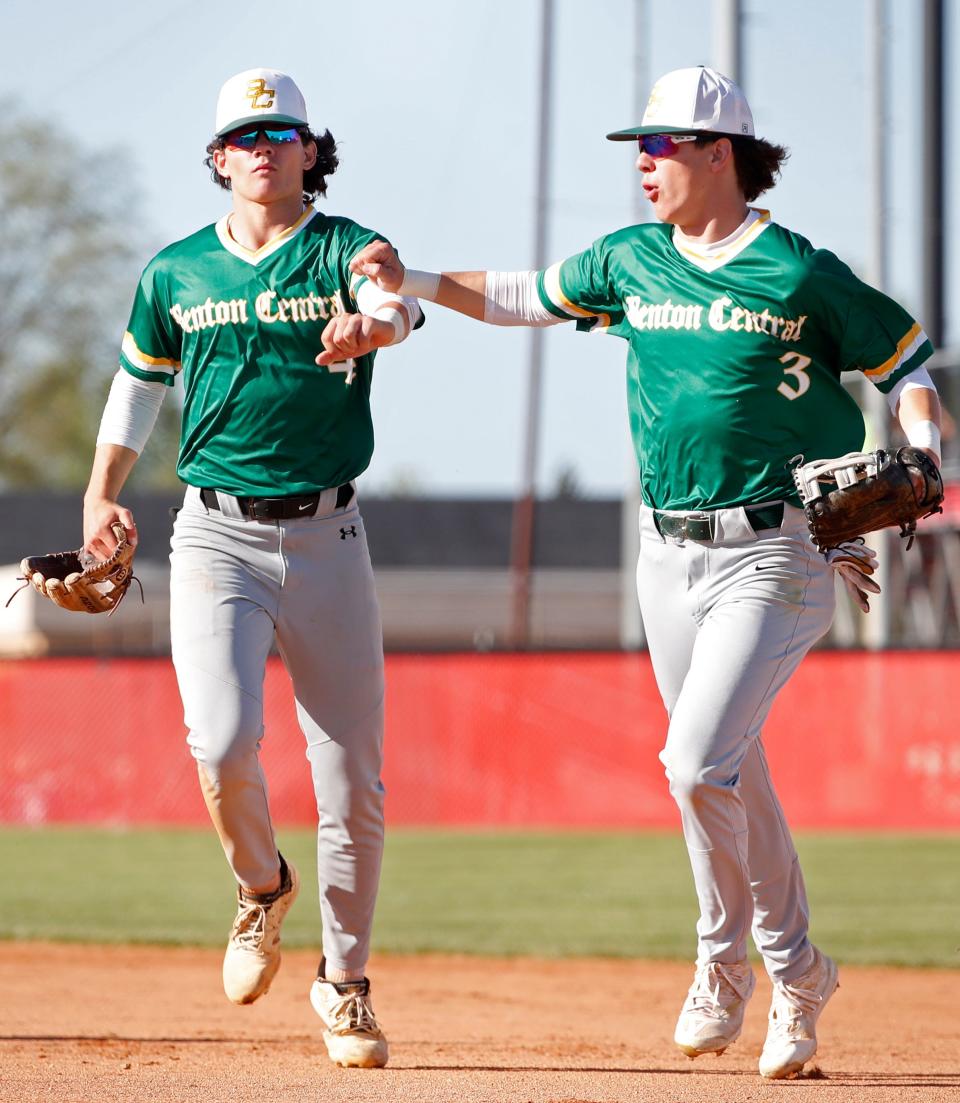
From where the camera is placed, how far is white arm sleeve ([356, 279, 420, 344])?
432 cm

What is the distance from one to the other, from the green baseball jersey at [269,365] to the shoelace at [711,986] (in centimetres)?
162

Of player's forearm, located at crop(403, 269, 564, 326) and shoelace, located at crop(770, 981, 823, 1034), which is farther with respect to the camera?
player's forearm, located at crop(403, 269, 564, 326)

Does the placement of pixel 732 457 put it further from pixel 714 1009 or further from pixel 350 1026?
pixel 350 1026

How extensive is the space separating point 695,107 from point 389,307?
957mm

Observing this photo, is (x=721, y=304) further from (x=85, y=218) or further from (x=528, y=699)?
Result: (x=85, y=218)

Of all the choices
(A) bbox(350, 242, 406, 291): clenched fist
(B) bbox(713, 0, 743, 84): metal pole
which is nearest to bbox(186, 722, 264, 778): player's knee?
(A) bbox(350, 242, 406, 291): clenched fist

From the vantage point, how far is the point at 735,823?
14.3 feet

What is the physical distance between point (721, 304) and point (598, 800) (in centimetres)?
1168

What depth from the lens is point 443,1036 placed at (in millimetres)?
5730

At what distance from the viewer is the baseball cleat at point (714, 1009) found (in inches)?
171

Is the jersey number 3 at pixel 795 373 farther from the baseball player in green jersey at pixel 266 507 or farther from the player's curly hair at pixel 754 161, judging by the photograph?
the baseball player in green jersey at pixel 266 507

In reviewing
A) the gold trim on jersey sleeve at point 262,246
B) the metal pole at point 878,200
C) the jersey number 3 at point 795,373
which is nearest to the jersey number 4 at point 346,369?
the gold trim on jersey sleeve at point 262,246

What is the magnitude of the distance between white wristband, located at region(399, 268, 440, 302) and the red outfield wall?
35.1 ft

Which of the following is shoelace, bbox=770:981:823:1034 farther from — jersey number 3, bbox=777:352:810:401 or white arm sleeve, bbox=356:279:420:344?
white arm sleeve, bbox=356:279:420:344
